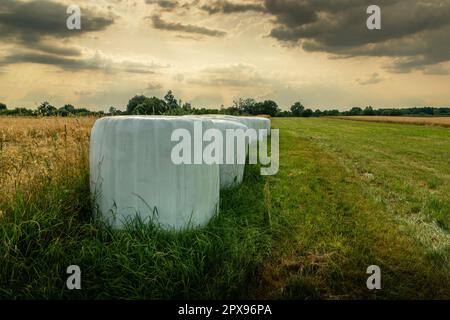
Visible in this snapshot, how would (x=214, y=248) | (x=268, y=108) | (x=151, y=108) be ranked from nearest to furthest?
1. (x=214, y=248)
2. (x=151, y=108)
3. (x=268, y=108)

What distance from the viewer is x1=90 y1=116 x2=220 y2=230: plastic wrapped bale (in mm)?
3297

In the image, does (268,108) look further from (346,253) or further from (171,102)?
(346,253)

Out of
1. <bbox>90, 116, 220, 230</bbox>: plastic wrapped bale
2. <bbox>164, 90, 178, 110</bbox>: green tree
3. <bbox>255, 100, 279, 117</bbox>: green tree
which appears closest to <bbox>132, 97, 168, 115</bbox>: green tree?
<bbox>164, 90, 178, 110</bbox>: green tree

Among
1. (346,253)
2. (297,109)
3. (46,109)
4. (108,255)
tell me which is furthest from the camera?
(297,109)

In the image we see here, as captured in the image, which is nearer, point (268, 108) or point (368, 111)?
point (268, 108)

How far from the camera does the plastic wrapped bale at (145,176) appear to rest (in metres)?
3.30

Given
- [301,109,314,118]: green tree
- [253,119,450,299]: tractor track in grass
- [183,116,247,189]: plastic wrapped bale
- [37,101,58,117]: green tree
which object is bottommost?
[253,119,450,299]: tractor track in grass

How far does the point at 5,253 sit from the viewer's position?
9.60ft

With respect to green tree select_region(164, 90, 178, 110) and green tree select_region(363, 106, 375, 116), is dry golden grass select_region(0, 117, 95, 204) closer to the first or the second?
green tree select_region(164, 90, 178, 110)

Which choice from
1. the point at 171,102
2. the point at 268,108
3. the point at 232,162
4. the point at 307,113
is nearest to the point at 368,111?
the point at 307,113

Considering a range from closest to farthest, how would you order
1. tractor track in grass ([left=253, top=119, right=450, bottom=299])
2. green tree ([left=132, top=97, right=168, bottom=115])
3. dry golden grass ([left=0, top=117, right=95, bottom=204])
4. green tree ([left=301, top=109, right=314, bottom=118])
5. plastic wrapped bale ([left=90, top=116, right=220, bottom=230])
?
tractor track in grass ([left=253, top=119, right=450, bottom=299]) < plastic wrapped bale ([left=90, top=116, right=220, bottom=230]) < dry golden grass ([left=0, top=117, right=95, bottom=204]) < green tree ([left=132, top=97, right=168, bottom=115]) < green tree ([left=301, top=109, right=314, bottom=118])

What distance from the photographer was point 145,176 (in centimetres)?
332

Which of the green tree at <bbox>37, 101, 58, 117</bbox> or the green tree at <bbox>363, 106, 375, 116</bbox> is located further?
the green tree at <bbox>363, 106, 375, 116</bbox>
